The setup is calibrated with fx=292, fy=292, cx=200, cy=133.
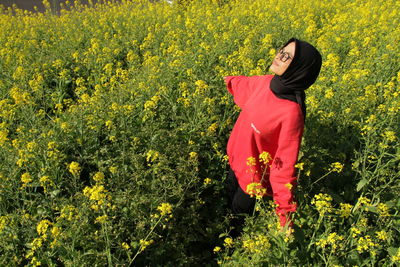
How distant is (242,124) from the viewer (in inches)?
91.7

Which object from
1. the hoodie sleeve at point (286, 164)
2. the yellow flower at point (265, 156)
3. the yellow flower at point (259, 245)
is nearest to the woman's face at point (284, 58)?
the hoodie sleeve at point (286, 164)

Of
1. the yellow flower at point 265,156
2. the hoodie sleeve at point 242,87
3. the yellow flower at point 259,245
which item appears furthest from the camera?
the hoodie sleeve at point 242,87

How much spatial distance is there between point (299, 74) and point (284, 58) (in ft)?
0.47

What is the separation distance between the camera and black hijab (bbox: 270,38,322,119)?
1773 millimetres

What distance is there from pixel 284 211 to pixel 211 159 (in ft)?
3.26

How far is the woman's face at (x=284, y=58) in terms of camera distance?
6.04ft

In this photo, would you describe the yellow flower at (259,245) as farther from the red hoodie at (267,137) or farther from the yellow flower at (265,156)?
the yellow flower at (265,156)

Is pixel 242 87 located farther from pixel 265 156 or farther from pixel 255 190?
pixel 255 190

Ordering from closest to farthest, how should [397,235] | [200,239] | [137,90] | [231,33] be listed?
[397,235] < [200,239] < [137,90] < [231,33]

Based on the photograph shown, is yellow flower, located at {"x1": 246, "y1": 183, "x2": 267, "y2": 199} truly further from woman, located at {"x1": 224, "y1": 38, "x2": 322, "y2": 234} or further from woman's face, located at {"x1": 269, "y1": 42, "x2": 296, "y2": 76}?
woman's face, located at {"x1": 269, "y1": 42, "x2": 296, "y2": 76}

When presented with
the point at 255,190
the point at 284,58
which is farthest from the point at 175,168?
the point at 284,58

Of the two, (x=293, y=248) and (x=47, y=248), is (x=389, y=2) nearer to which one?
(x=293, y=248)

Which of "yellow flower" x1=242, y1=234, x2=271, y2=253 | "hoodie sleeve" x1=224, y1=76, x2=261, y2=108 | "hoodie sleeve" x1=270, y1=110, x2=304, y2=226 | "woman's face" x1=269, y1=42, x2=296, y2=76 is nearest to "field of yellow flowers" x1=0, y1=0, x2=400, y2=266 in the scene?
"yellow flower" x1=242, y1=234, x2=271, y2=253

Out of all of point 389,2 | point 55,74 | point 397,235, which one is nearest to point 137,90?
point 55,74
